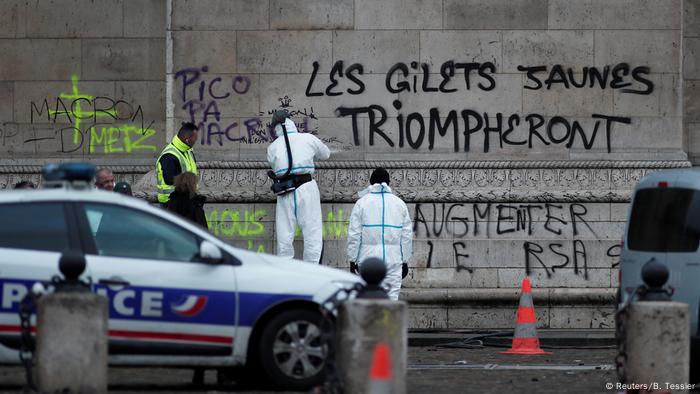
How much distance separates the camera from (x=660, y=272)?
11.6 meters

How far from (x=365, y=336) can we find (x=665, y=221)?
14.1 feet

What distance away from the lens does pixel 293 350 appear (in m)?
12.4

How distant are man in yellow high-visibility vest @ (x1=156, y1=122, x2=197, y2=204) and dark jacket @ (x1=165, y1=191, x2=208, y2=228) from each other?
0.51m

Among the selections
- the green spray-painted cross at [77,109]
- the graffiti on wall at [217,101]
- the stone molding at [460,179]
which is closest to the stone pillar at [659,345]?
the stone molding at [460,179]

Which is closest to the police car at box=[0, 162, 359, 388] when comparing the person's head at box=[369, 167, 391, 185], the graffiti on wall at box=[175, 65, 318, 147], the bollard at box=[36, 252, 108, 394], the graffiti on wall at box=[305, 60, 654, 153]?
the bollard at box=[36, 252, 108, 394]

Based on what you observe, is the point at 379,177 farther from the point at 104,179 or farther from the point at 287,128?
the point at 104,179

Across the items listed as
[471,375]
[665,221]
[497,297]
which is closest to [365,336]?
[471,375]

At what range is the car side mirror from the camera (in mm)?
12391

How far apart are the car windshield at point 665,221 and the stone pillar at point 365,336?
12.7ft

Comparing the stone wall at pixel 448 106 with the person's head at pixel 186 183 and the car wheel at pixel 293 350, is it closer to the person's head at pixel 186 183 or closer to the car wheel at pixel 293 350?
the person's head at pixel 186 183

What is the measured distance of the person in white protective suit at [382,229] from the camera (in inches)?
690

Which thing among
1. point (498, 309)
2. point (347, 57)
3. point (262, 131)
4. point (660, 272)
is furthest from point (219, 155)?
point (660, 272)

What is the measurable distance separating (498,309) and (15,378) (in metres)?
7.18

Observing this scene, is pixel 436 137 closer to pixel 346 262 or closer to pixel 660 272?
pixel 346 262
